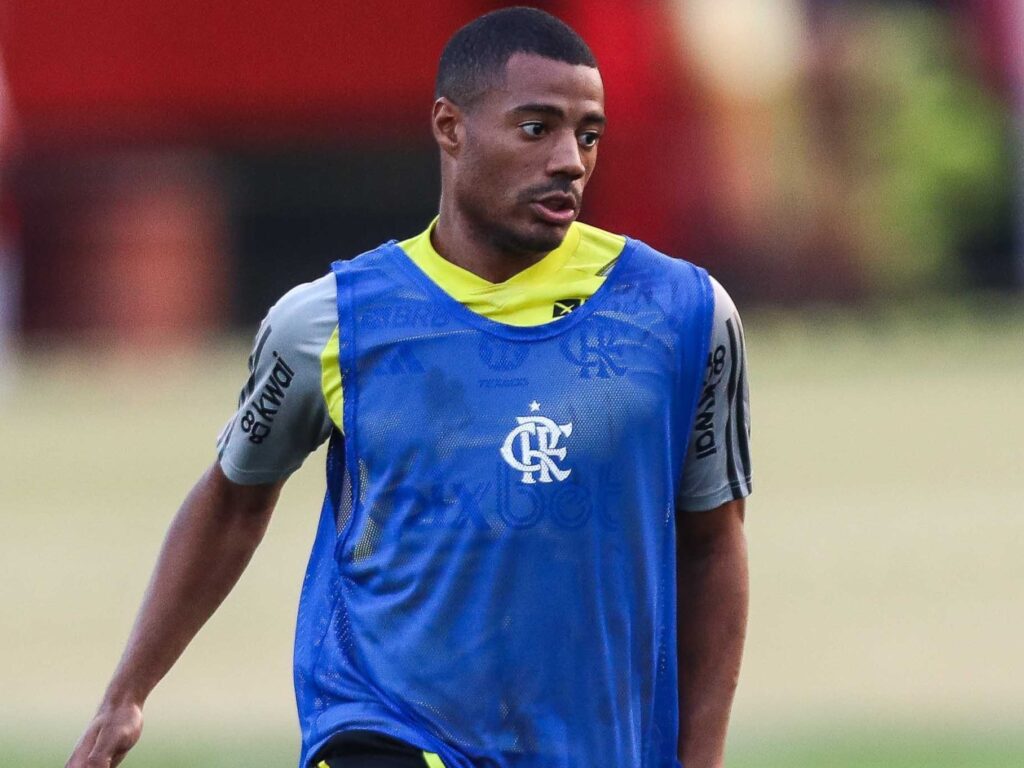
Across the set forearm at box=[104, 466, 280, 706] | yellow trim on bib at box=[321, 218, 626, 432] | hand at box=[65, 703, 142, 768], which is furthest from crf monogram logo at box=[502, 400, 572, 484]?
hand at box=[65, 703, 142, 768]

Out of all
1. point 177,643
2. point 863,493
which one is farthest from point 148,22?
point 177,643

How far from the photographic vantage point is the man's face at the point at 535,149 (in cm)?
477

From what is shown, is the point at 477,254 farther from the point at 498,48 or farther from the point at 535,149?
the point at 498,48

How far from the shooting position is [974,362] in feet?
104

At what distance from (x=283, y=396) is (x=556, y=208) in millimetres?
721

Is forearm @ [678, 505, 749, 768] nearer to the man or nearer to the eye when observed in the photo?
the man

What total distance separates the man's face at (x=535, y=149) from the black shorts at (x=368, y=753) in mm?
1067

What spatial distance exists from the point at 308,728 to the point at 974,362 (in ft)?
90.4

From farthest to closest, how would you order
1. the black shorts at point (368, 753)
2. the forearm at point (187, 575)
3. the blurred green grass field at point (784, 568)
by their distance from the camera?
the blurred green grass field at point (784, 568) → the forearm at point (187, 575) → the black shorts at point (368, 753)

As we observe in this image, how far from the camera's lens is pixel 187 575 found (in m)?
5.11

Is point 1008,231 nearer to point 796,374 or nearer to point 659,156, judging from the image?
point 659,156

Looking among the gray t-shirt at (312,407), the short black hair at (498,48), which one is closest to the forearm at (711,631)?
the gray t-shirt at (312,407)

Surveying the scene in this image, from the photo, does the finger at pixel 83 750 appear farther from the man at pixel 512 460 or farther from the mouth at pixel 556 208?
the mouth at pixel 556 208

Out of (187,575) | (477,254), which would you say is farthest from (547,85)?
(187,575)
